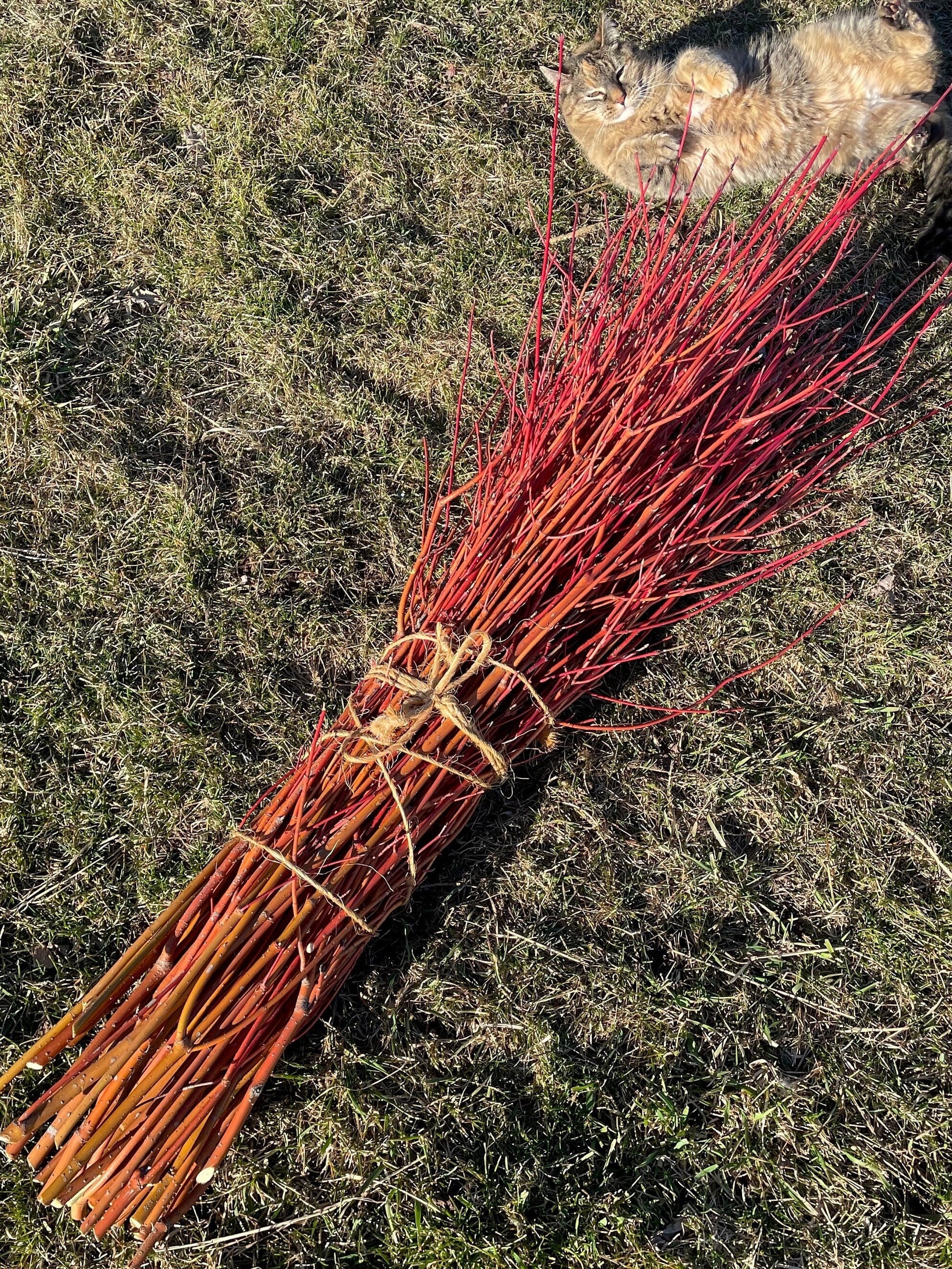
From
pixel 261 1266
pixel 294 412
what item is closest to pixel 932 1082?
pixel 261 1266

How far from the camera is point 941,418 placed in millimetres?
2596

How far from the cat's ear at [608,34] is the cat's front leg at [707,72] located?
0.23 m

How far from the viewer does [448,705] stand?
172 cm

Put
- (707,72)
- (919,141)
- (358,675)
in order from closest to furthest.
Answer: (358,675), (707,72), (919,141)

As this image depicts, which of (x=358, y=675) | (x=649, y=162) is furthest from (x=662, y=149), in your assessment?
(x=358, y=675)

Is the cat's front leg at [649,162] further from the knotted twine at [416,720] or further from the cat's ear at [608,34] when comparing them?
the knotted twine at [416,720]

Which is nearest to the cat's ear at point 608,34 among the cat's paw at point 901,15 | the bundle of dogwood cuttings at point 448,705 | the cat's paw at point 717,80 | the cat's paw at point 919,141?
the cat's paw at point 717,80

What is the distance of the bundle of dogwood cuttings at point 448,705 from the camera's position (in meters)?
1.62

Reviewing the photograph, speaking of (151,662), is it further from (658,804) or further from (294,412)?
(658,804)

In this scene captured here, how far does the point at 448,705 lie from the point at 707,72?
213 centimetres

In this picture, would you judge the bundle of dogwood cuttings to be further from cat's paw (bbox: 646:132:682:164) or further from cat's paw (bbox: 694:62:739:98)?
cat's paw (bbox: 694:62:739:98)

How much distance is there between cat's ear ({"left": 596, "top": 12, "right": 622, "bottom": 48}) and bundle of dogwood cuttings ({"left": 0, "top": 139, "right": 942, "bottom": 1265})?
1110 millimetres

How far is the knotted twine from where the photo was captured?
1.71 meters

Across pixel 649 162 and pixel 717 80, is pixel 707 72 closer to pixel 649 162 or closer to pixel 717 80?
pixel 717 80
